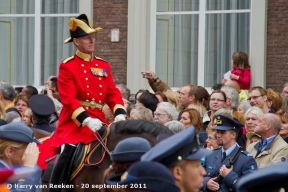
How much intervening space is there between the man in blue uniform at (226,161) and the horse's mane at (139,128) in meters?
1.25

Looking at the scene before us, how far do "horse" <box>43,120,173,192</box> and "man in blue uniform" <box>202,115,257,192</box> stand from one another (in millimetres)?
1214

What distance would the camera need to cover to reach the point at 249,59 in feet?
51.6

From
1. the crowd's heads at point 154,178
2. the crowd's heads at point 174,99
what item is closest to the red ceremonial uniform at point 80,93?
the crowd's heads at point 174,99

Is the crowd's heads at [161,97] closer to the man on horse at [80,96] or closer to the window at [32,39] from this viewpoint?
the man on horse at [80,96]

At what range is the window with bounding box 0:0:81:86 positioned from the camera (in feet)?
58.3

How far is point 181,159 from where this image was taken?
5.34 meters

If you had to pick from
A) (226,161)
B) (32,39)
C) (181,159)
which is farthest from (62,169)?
(32,39)

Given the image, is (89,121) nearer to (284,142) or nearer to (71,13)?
(284,142)

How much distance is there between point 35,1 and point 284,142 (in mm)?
8624

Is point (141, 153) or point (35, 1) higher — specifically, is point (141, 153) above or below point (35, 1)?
below

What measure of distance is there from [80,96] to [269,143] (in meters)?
2.15

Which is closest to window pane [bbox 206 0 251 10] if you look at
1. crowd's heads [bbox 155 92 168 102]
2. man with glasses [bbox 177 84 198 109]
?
crowd's heads [bbox 155 92 168 102]

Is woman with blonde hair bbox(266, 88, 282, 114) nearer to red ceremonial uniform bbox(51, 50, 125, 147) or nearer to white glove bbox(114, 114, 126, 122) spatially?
red ceremonial uniform bbox(51, 50, 125, 147)

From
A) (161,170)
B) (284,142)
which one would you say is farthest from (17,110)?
(161,170)
